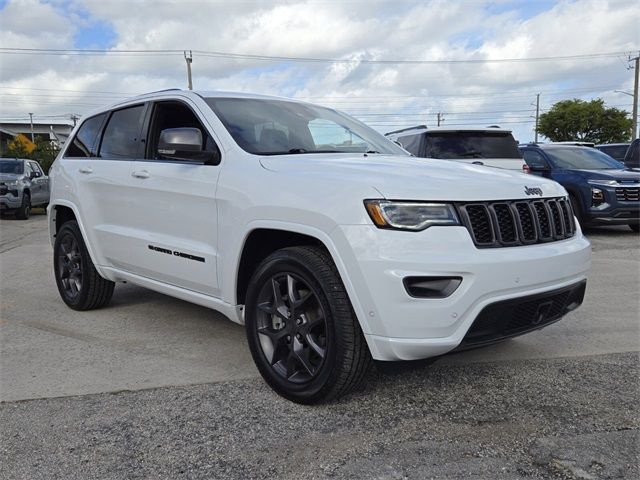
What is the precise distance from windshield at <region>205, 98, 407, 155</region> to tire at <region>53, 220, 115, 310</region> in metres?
1.99

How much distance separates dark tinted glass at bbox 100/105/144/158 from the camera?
4.54 metres

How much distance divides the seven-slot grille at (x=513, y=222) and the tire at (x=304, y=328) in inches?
28.0

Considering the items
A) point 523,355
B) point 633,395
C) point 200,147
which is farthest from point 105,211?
point 633,395

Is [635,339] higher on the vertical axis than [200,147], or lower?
lower

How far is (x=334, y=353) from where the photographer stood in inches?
114

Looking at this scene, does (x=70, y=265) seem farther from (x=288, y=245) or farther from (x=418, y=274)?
(x=418, y=274)

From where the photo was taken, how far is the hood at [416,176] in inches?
110

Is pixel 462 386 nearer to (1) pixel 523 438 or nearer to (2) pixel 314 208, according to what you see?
(1) pixel 523 438

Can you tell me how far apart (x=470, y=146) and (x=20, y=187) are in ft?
41.2

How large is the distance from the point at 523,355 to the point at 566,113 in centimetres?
4723

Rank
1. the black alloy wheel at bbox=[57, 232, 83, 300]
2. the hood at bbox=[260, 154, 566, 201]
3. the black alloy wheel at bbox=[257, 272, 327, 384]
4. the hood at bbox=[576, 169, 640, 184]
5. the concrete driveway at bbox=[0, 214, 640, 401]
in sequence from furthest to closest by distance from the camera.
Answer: the hood at bbox=[576, 169, 640, 184] → the black alloy wheel at bbox=[57, 232, 83, 300] → the concrete driveway at bbox=[0, 214, 640, 401] → the black alloy wheel at bbox=[257, 272, 327, 384] → the hood at bbox=[260, 154, 566, 201]

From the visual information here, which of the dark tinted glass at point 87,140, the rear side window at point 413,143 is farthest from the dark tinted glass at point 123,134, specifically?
the rear side window at point 413,143

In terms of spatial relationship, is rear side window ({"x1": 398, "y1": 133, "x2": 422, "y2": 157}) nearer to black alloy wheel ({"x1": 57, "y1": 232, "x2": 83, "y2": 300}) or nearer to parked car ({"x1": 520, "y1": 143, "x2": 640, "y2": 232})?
parked car ({"x1": 520, "y1": 143, "x2": 640, "y2": 232})

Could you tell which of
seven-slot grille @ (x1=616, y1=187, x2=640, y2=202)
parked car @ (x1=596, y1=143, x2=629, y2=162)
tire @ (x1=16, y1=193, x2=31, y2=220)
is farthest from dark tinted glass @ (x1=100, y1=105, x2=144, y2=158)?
parked car @ (x1=596, y1=143, x2=629, y2=162)
